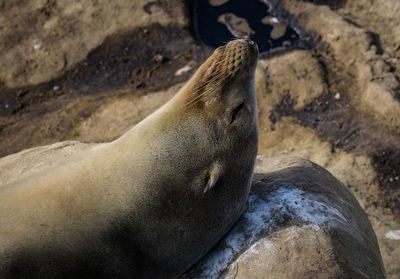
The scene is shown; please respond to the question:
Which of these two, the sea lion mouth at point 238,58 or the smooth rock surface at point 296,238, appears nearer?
the smooth rock surface at point 296,238

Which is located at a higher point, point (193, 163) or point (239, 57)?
point (239, 57)

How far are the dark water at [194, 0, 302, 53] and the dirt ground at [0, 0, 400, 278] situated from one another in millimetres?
293

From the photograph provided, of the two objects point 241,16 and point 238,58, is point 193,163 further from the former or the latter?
point 241,16

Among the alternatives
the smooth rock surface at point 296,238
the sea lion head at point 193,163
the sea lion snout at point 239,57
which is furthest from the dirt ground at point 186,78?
the sea lion snout at point 239,57

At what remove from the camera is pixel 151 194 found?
8.75ft

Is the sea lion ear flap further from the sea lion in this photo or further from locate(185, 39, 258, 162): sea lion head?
locate(185, 39, 258, 162): sea lion head

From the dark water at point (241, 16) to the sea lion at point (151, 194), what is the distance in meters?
4.70

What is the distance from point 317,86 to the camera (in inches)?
258

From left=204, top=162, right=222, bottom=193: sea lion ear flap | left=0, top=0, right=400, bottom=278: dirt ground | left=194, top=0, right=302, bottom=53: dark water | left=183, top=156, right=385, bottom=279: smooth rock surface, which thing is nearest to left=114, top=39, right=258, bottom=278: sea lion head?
left=204, top=162, right=222, bottom=193: sea lion ear flap

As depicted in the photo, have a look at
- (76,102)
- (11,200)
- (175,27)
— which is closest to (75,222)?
(11,200)

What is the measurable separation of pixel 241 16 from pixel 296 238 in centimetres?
612

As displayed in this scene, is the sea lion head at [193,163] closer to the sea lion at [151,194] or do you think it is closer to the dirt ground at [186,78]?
the sea lion at [151,194]

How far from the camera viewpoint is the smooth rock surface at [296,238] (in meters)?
2.70

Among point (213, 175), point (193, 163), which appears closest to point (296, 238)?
point (213, 175)
